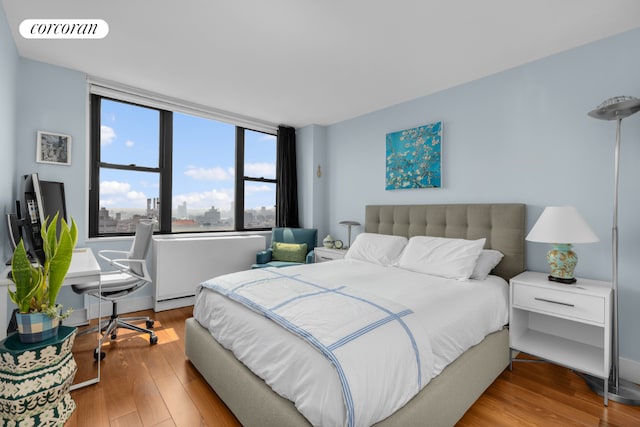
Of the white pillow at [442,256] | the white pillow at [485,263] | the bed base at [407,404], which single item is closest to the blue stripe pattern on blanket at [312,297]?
the bed base at [407,404]

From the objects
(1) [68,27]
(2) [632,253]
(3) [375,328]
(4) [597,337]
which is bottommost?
(4) [597,337]

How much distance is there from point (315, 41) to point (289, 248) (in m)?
2.53

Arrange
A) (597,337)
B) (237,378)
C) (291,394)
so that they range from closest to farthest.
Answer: (291,394)
(237,378)
(597,337)

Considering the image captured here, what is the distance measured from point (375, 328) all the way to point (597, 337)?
7.06 ft

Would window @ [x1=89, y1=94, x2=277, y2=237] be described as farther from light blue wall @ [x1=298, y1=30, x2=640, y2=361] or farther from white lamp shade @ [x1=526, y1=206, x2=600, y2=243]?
white lamp shade @ [x1=526, y1=206, x2=600, y2=243]

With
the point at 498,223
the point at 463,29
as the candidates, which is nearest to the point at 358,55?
the point at 463,29

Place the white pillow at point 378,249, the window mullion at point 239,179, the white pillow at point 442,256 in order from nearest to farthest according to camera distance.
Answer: the white pillow at point 442,256 < the white pillow at point 378,249 < the window mullion at point 239,179

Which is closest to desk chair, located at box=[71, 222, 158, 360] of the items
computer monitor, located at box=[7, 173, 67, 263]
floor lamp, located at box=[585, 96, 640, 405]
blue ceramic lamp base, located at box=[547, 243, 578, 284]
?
computer monitor, located at box=[7, 173, 67, 263]

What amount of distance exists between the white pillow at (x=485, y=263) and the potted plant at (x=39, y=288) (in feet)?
9.19

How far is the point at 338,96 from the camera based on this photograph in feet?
11.6

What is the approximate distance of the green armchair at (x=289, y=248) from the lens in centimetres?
397

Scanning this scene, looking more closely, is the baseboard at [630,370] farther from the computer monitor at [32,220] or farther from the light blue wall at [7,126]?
the light blue wall at [7,126]

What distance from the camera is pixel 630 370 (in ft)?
7.17

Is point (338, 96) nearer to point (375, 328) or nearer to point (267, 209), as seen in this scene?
point (267, 209)
